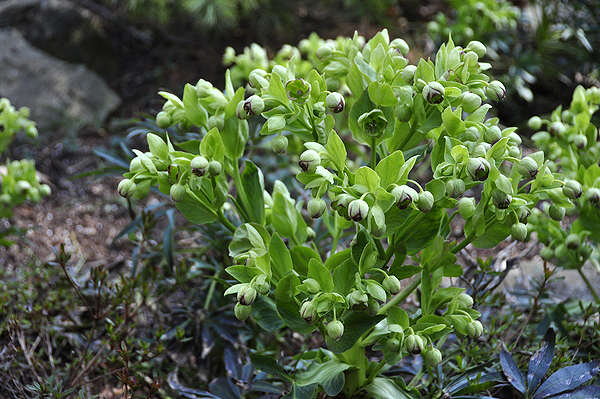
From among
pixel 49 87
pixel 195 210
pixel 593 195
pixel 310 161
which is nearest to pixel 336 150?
pixel 310 161

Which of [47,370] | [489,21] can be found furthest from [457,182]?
[489,21]

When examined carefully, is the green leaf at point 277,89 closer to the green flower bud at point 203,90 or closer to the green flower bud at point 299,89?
the green flower bud at point 299,89

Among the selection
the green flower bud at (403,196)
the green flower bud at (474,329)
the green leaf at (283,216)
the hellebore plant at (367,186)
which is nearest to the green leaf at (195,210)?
the hellebore plant at (367,186)

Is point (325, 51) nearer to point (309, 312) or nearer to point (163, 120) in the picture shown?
point (163, 120)

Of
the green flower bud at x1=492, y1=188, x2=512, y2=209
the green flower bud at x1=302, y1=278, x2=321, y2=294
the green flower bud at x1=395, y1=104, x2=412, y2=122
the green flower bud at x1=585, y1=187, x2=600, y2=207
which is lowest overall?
the green flower bud at x1=302, y1=278, x2=321, y2=294

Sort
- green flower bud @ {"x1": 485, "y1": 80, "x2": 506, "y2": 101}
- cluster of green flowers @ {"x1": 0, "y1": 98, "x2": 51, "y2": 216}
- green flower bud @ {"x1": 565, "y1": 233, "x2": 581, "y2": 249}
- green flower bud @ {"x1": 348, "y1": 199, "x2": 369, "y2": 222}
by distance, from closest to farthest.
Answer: green flower bud @ {"x1": 348, "y1": 199, "x2": 369, "y2": 222}, green flower bud @ {"x1": 485, "y1": 80, "x2": 506, "y2": 101}, green flower bud @ {"x1": 565, "y1": 233, "x2": 581, "y2": 249}, cluster of green flowers @ {"x1": 0, "y1": 98, "x2": 51, "y2": 216}

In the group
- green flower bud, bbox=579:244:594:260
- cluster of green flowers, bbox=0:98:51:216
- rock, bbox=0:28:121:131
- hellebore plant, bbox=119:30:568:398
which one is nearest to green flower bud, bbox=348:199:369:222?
hellebore plant, bbox=119:30:568:398

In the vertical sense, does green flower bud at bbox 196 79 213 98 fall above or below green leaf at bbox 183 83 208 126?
above

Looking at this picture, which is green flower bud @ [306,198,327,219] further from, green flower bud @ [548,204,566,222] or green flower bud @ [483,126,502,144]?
green flower bud @ [548,204,566,222]

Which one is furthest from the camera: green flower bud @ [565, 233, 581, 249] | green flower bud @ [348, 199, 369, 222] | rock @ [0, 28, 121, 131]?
rock @ [0, 28, 121, 131]
